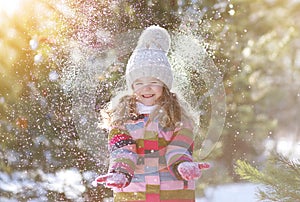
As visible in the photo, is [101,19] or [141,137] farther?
[101,19]

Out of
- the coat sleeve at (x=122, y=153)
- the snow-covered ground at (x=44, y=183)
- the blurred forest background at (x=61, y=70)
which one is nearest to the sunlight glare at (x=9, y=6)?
the blurred forest background at (x=61, y=70)

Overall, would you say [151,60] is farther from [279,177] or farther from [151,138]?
[279,177]

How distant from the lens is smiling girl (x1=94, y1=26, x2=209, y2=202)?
4.09 ft

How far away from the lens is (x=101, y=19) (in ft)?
5.61

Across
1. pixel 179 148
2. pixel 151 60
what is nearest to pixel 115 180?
pixel 179 148

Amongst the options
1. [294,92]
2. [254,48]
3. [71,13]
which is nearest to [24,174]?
[71,13]

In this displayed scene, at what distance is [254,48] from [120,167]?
162 cm

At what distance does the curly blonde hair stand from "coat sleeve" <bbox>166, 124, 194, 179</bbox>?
3 centimetres

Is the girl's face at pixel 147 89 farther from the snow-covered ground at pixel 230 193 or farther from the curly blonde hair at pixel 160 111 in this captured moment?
the snow-covered ground at pixel 230 193

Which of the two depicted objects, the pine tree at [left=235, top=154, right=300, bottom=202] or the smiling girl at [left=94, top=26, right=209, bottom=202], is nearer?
the smiling girl at [left=94, top=26, right=209, bottom=202]

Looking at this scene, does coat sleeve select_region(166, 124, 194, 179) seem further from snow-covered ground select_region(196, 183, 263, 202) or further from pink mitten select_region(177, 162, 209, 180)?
snow-covered ground select_region(196, 183, 263, 202)

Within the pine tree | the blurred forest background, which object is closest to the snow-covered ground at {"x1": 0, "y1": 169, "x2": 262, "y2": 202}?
the blurred forest background

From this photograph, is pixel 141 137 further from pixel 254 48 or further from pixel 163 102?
pixel 254 48

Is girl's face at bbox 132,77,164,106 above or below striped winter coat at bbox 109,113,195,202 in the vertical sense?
above
